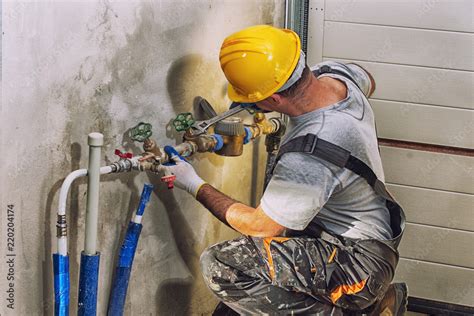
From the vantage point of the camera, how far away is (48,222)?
6.31ft

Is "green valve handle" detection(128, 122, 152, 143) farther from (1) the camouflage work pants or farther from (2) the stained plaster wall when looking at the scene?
(1) the camouflage work pants

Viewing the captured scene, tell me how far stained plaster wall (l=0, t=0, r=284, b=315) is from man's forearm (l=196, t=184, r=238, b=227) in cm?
19

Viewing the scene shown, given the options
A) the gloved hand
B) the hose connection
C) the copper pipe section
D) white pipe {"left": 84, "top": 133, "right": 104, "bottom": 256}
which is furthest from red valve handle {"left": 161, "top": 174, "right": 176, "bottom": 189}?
the copper pipe section

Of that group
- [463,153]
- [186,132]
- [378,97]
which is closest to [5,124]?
[186,132]

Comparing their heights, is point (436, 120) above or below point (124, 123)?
below

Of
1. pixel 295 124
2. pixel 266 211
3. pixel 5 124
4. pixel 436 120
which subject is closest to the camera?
pixel 5 124

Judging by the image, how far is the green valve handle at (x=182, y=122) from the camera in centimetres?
231

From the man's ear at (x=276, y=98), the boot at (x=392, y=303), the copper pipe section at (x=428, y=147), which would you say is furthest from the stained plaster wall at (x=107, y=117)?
the copper pipe section at (x=428, y=147)

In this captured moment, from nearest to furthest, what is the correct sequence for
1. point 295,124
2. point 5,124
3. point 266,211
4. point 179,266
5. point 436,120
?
point 5,124, point 266,211, point 295,124, point 179,266, point 436,120

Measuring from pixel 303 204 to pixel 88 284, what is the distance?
26.3 inches

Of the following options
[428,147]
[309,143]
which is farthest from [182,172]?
[428,147]

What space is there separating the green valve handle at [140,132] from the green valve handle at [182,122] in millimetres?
167

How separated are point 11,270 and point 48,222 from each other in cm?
17

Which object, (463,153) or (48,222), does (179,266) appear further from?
(463,153)
